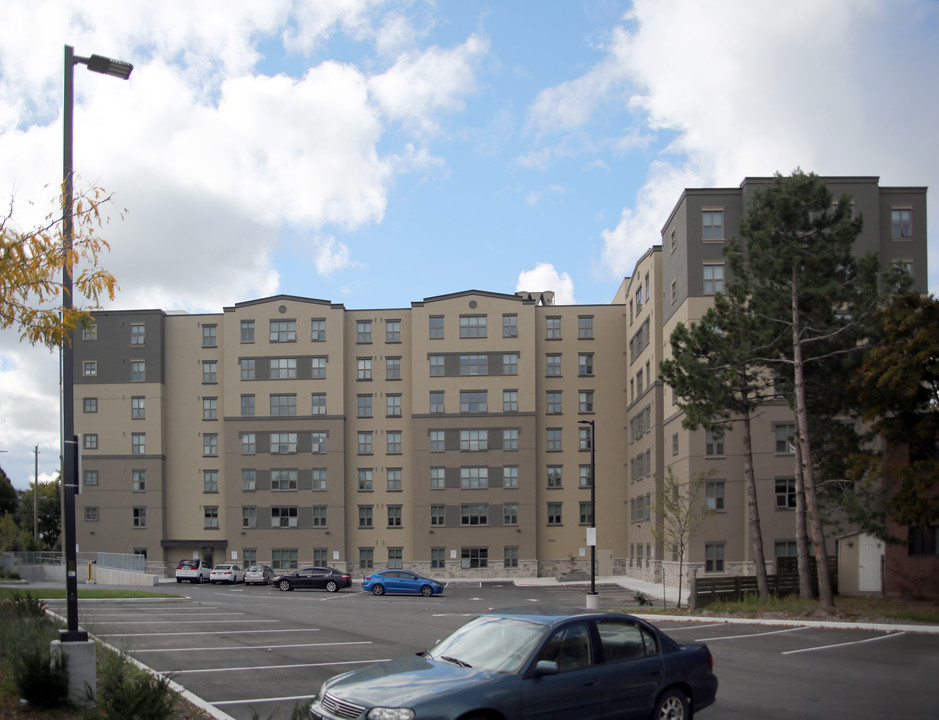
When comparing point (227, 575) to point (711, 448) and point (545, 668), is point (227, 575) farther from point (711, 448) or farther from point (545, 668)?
point (545, 668)

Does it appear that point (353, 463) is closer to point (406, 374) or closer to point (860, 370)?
point (406, 374)

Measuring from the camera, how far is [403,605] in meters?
35.2

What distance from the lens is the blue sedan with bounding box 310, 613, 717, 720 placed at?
7.74 metres

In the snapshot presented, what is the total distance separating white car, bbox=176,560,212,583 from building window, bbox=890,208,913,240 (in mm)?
46571

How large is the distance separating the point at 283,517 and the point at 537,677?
2236 inches

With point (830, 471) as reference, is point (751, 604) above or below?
below

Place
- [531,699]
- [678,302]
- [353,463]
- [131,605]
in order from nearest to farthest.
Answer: [531,699] → [131,605] → [678,302] → [353,463]

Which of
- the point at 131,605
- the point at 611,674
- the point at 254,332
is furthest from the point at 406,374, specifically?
the point at 611,674

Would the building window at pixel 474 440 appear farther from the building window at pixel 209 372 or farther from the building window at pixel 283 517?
the building window at pixel 209 372

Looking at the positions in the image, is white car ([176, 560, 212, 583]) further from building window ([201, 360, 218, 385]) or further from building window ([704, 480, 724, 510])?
building window ([704, 480, 724, 510])

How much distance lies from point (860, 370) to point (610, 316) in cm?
3930

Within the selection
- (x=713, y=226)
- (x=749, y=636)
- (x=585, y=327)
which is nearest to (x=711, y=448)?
(x=713, y=226)

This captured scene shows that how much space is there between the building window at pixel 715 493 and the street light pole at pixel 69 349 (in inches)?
1485

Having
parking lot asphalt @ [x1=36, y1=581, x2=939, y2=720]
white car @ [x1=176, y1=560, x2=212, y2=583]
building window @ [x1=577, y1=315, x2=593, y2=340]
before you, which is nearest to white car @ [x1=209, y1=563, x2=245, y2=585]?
white car @ [x1=176, y1=560, x2=212, y2=583]
